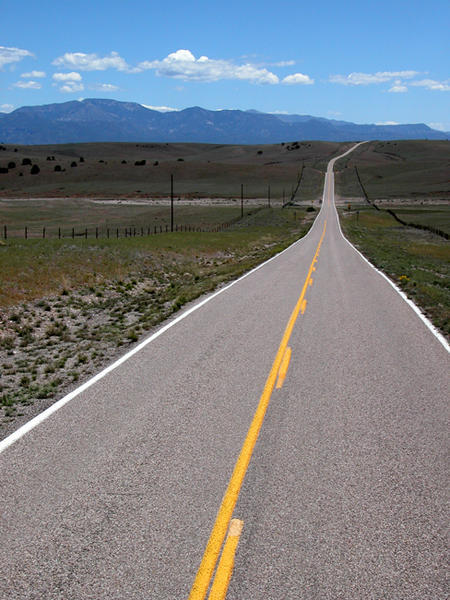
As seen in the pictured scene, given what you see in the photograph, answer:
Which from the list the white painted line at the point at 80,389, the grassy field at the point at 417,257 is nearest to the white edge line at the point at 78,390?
the white painted line at the point at 80,389

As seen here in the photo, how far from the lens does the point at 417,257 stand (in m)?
38.5

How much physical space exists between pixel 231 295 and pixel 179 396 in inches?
413

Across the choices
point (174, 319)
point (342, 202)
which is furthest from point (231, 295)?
point (342, 202)

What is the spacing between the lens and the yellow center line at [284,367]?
9697 mm

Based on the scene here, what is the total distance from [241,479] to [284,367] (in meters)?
4.58

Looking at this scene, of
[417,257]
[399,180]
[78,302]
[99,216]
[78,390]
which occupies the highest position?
[399,180]

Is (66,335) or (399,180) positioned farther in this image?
(399,180)

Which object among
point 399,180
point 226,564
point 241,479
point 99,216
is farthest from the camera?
point 399,180

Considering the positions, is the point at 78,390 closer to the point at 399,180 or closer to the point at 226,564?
the point at 226,564

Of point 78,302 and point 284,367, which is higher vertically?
point 284,367

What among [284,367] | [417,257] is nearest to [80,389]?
[284,367]

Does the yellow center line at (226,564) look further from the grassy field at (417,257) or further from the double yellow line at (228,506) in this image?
the grassy field at (417,257)

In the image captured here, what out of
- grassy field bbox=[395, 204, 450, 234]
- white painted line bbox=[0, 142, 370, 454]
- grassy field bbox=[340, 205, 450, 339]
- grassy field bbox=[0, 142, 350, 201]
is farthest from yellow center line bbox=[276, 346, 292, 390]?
grassy field bbox=[0, 142, 350, 201]

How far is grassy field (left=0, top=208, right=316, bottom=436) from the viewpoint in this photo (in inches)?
408
